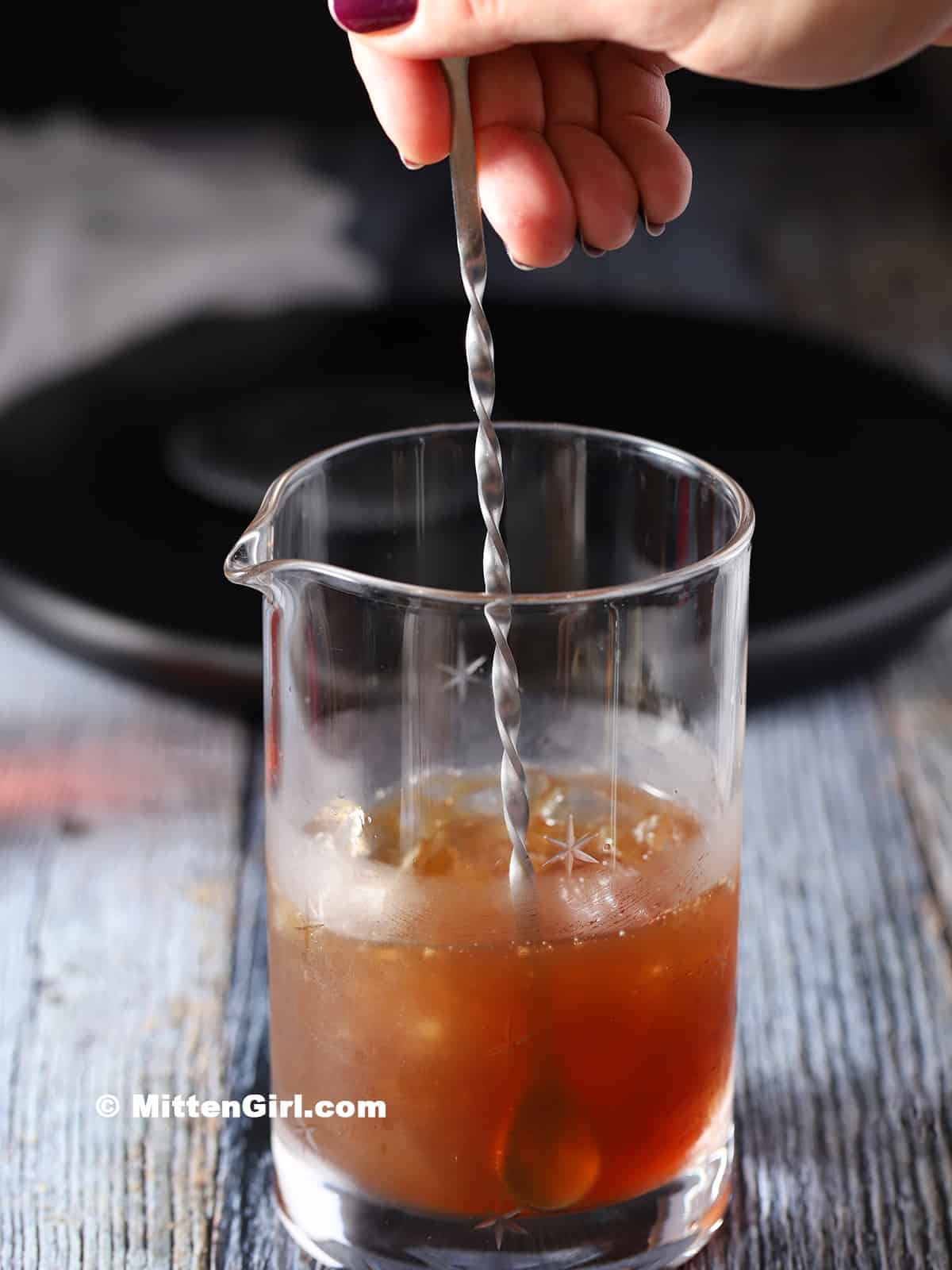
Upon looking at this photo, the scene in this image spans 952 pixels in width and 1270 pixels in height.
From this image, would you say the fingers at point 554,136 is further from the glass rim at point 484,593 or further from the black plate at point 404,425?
the black plate at point 404,425

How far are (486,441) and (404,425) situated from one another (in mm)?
717

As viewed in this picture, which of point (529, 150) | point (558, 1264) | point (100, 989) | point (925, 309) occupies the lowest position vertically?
point (558, 1264)

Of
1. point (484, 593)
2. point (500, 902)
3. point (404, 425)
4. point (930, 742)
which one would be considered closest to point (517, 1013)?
point (500, 902)

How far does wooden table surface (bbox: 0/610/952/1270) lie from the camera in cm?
73

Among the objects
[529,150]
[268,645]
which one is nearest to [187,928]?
[268,645]

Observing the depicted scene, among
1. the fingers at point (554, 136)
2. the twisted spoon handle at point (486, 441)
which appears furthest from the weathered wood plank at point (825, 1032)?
the fingers at point (554, 136)

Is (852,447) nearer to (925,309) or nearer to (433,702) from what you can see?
(925,309)

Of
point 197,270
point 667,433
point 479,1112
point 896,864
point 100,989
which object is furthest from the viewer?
point 197,270

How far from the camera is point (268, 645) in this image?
68 centimetres

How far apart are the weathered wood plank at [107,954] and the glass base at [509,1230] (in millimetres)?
52

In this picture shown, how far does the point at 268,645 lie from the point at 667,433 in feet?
2.44

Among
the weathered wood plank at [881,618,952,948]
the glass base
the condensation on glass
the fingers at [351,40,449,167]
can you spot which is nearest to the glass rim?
the condensation on glass

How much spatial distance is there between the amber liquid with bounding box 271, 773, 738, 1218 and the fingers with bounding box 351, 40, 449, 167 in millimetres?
259

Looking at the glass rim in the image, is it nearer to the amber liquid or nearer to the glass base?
the amber liquid
